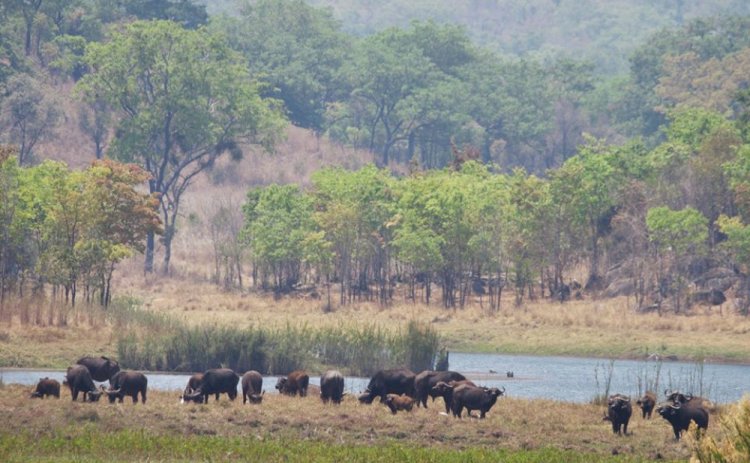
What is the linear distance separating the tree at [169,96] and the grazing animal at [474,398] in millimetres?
58692

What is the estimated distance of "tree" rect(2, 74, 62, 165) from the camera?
92062 millimetres

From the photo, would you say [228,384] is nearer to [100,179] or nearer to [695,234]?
[100,179]

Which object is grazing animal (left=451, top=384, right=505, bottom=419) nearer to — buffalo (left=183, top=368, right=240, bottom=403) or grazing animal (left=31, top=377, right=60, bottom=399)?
buffalo (left=183, top=368, right=240, bottom=403)

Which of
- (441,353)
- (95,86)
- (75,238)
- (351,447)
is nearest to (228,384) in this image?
(351,447)

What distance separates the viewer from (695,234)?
67000 millimetres

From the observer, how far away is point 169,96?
8938 centimetres

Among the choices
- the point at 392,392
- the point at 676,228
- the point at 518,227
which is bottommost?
the point at 392,392

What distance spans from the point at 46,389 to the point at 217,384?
156 inches

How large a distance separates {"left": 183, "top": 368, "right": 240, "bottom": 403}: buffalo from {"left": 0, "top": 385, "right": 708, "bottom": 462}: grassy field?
806 mm

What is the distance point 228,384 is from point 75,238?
2842 centimetres

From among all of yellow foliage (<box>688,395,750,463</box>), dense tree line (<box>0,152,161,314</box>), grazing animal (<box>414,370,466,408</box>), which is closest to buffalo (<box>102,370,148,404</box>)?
grazing animal (<box>414,370,466,408</box>)

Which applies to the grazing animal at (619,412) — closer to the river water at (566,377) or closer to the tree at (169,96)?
the river water at (566,377)

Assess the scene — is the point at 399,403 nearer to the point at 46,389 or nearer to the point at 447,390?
the point at 447,390

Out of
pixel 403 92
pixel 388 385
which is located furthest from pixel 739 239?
pixel 403 92
